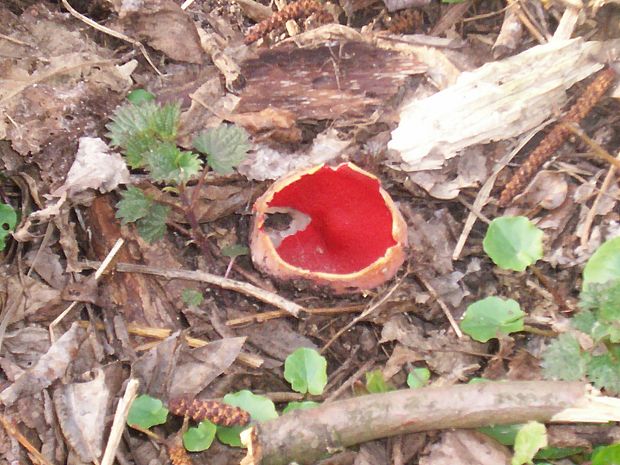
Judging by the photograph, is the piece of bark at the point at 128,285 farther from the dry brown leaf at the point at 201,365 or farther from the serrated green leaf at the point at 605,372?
the serrated green leaf at the point at 605,372

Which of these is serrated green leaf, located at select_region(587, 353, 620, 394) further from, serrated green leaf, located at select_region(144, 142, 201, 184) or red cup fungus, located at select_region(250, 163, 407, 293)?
serrated green leaf, located at select_region(144, 142, 201, 184)

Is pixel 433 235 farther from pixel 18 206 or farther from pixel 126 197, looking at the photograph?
pixel 18 206

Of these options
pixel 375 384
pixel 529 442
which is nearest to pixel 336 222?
pixel 375 384

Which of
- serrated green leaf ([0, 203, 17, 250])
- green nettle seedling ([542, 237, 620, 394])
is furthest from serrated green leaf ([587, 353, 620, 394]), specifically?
serrated green leaf ([0, 203, 17, 250])

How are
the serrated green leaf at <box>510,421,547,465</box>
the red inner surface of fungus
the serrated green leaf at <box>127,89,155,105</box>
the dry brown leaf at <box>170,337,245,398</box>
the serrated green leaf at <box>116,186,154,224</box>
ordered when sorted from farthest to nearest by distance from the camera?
the serrated green leaf at <box>127,89,155,105</box> → the red inner surface of fungus → the serrated green leaf at <box>116,186,154,224</box> → the dry brown leaf at <box>170,337,245,398</box> → the serrated green leaf at <box>510,421,547,465</box>

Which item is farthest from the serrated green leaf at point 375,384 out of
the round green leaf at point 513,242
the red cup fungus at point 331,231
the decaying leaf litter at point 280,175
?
the round green leaf at point 513,242
